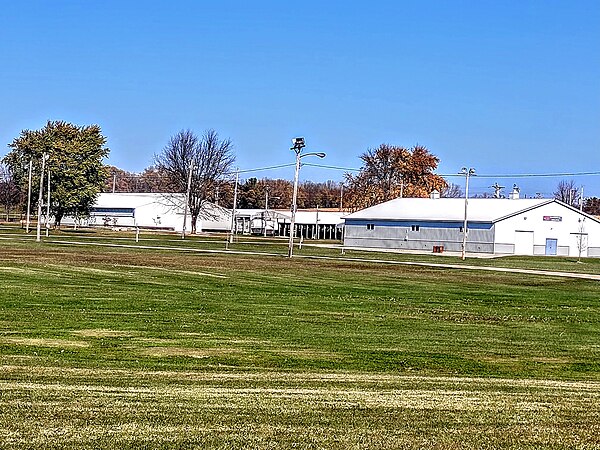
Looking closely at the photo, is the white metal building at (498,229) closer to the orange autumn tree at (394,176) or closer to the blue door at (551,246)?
the blue door at (551,246)

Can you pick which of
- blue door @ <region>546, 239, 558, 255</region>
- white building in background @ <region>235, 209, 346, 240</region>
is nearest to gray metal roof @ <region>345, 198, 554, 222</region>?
blue door @ <region>546, 239, 558, 255</region>

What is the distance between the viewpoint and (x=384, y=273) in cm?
5000

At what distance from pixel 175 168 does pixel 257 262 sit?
8309 cm

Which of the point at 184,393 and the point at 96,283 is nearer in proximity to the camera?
the point at 184,393

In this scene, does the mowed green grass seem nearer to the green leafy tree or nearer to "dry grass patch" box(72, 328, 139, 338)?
"dry grass patch" box(72, 328, 139, 338)

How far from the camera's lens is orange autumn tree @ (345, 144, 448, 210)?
143m

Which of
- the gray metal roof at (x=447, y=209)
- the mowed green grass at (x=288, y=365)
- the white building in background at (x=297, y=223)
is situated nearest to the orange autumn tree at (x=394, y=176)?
the white building in background at (x=297, y=223)

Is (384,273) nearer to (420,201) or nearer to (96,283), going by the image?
(96,283)

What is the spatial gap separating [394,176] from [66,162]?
2009 inches

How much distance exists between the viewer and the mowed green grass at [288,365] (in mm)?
9602

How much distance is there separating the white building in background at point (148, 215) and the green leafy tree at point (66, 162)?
20685 millimetres

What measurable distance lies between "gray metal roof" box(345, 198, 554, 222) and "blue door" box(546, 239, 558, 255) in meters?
4.03

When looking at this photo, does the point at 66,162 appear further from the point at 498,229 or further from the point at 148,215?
the point at 498,229

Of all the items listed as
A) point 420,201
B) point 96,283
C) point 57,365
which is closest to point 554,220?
point 420,201
